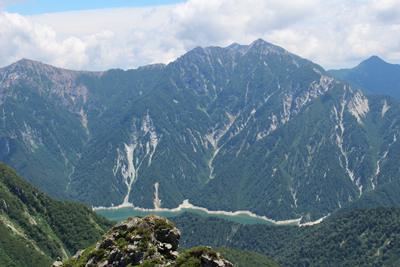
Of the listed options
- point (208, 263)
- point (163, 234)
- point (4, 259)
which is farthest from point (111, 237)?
point (4, 259)

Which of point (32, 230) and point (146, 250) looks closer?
point (146, 250)

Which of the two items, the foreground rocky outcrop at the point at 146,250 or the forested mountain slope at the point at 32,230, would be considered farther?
the forested mountain slope at the point at 32,230

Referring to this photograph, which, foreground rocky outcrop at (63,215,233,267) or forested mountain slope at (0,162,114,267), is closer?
foreground rocky outcrop at (63,215,233,267)

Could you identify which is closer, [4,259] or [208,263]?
[208,263]

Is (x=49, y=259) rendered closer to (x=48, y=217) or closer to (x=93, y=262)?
(x=48, y=217)
